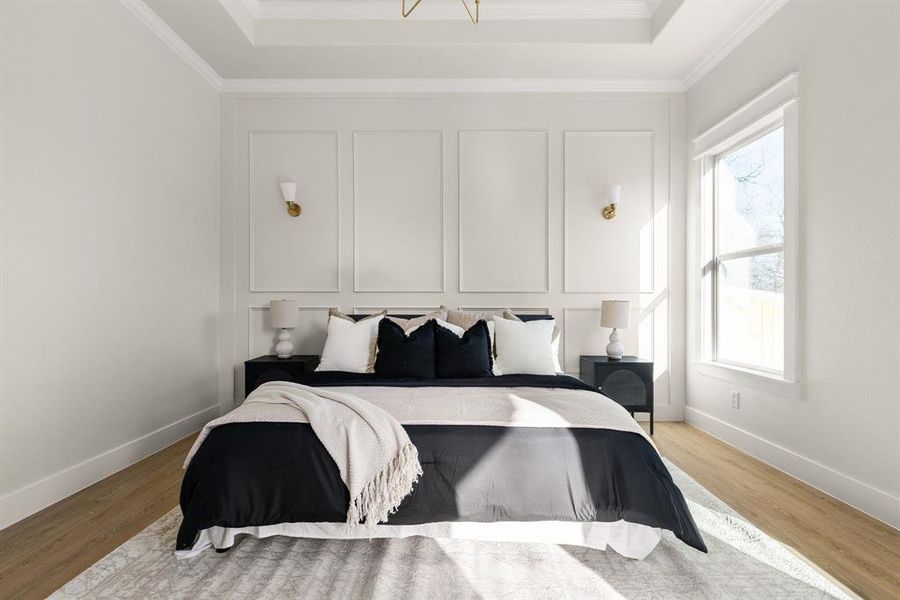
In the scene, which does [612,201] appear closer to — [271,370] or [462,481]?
[462,481]

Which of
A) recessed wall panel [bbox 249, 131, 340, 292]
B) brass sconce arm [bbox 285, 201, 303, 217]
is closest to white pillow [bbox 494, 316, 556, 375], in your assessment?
recessed wall panel [bbox 249, 131, 340, 292]

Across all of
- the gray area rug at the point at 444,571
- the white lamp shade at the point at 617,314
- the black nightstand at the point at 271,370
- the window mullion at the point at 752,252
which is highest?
the window mullion at the point at 752,252

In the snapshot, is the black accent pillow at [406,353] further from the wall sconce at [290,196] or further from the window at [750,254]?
the window at [750,254]

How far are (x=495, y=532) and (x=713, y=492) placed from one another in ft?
4.72

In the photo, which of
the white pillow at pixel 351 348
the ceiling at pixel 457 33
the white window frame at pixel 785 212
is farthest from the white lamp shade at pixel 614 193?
the white pillow at pixel 351 348

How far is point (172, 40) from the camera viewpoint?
3.46 meters

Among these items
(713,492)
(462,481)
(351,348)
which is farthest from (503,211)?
(462,481)

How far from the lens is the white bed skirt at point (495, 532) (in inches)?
76.2

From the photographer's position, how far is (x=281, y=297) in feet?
13.7

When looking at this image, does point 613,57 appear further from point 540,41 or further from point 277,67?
point 277,67

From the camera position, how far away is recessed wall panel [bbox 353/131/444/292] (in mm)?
4160

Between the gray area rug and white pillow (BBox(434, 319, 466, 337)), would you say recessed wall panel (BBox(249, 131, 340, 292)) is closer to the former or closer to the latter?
white pillow (BBox(434, 319, 466, 337))

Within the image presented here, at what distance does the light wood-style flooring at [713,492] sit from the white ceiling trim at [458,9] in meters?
3.24

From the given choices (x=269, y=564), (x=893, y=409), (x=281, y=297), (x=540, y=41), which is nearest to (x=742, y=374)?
(x=893, y=409)
